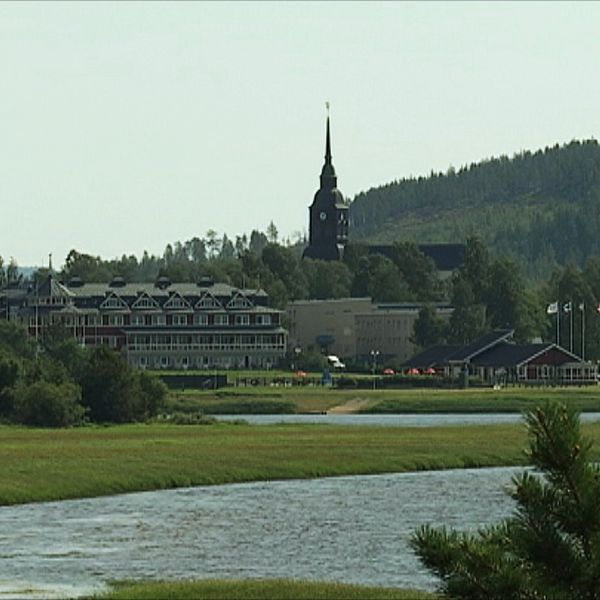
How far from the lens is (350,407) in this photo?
158250mm

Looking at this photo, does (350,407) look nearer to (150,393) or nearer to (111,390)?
(150,393)

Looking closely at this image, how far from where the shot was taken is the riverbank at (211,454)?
72.7m

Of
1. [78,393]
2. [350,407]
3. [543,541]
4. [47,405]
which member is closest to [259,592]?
[543,541]

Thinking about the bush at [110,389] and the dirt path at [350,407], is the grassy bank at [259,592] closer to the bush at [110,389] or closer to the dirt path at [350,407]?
the bush at [110,389]

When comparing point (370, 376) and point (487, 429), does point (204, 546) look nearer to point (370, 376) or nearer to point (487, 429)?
point (487, 429)

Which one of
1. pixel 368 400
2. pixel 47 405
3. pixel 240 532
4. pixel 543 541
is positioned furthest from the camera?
pixel 368 400

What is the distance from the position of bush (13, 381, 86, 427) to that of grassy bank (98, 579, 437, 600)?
217 feet

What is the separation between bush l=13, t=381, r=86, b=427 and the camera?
108188 mm

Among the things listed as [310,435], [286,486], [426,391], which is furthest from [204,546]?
[426,391]

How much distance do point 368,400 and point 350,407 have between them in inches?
A: 172

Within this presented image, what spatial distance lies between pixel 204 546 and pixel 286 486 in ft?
77.0

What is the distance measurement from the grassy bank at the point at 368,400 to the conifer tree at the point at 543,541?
419 feet

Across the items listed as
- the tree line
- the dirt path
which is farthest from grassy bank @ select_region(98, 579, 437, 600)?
the dirt path

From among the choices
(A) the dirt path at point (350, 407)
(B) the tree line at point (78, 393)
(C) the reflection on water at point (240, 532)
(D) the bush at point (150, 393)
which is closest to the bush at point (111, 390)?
(B) the tree line at point (78, 393)
